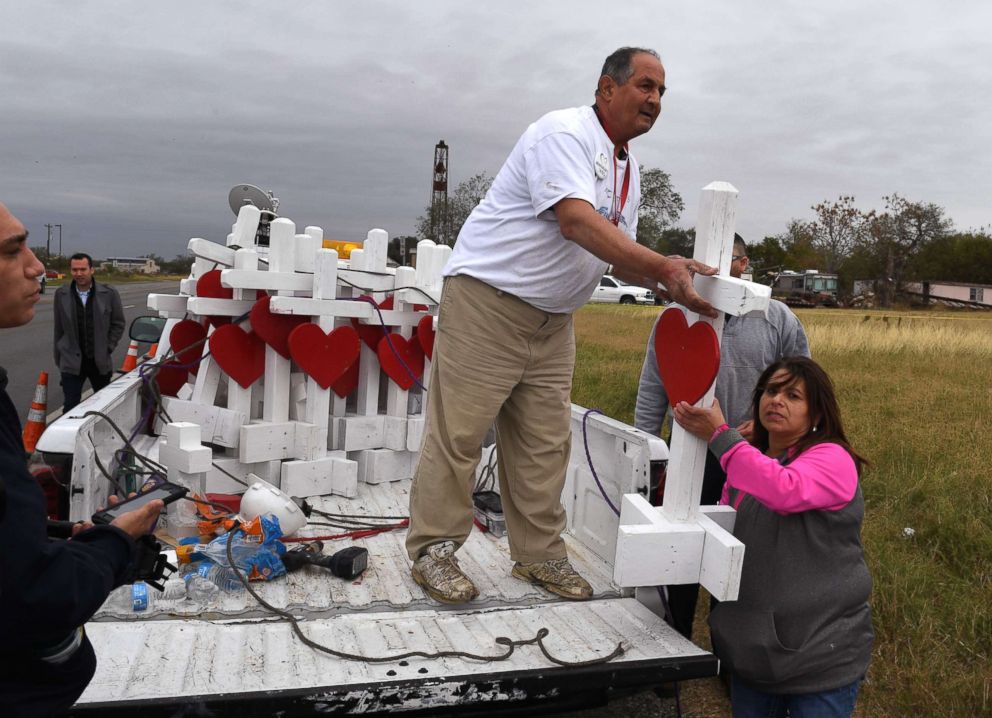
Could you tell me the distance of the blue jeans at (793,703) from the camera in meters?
2.46

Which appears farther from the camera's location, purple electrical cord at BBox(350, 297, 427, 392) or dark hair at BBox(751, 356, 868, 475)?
purple electrical cord at BBox(350, 297, 427, 392)

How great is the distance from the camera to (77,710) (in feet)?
7.15

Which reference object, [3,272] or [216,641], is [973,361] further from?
[3,272]

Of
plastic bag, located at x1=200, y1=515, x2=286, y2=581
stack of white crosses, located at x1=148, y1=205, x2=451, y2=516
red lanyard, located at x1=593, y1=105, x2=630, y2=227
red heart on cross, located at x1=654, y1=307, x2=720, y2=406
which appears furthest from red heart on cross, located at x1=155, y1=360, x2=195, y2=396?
red heart on cross, located at x1=654, y1=307, x2=720, y2=406

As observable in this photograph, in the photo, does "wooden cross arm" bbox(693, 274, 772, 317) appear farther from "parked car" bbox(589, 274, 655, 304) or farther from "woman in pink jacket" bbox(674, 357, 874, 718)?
"parked car" bbox(589, 274, 655, 304)

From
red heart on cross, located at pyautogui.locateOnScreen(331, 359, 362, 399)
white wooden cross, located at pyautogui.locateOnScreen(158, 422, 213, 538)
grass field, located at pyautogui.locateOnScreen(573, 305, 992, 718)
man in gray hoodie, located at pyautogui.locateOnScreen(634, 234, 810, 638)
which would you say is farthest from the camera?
red heart on cross, located at pyautogui.locateOnScreen(331, 359, 362, 399)

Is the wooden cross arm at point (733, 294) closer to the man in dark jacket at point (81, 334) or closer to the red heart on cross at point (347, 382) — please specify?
the red heart on cross at point (347, 382)

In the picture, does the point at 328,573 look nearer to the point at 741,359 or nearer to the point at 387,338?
the point at 387,338

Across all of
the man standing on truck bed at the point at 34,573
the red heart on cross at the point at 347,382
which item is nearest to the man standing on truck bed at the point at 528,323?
the red heart on cross at the point at 347,382

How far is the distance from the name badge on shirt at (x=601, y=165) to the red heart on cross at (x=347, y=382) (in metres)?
2.10

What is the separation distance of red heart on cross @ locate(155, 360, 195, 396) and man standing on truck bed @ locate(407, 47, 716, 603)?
2.30m

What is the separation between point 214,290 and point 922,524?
4.19 meters

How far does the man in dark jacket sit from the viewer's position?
29.7ft

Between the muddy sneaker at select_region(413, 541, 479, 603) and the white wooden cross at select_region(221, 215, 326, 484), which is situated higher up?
the white wooden cross at select_region(221, 215, 326, 484)
